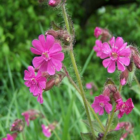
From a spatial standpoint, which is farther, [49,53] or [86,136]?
[86,136]

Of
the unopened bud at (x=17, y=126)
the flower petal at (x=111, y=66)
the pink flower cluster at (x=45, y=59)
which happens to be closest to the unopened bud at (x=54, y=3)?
the pink flower cluster at (x=45, y=59)

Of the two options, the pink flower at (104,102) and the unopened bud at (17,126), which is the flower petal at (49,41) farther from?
the unopened bud at (17,126)

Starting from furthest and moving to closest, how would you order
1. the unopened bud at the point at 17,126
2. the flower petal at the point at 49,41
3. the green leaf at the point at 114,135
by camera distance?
1. the unopened bud at the point at 17,126
2. the green leaf at the point at 114,135
3. the flower petal at the point at 49,41

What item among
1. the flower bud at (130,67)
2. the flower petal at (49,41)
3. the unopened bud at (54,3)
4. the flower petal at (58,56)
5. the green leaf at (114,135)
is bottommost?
the green leaf at (114,135)

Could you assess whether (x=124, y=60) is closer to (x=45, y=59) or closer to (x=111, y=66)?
(x=111, y=66)

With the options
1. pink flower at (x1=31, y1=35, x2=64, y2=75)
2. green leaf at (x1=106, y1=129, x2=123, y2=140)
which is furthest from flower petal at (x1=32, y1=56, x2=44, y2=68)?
green leaf at (x1=106, y1=129, x2=123, y2=140)

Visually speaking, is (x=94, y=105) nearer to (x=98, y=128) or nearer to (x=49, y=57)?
(x=98, y=128)

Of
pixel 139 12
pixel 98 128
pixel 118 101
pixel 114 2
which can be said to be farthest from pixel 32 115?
pixel 114 2

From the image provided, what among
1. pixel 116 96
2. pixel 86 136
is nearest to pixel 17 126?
pixel 86 136
